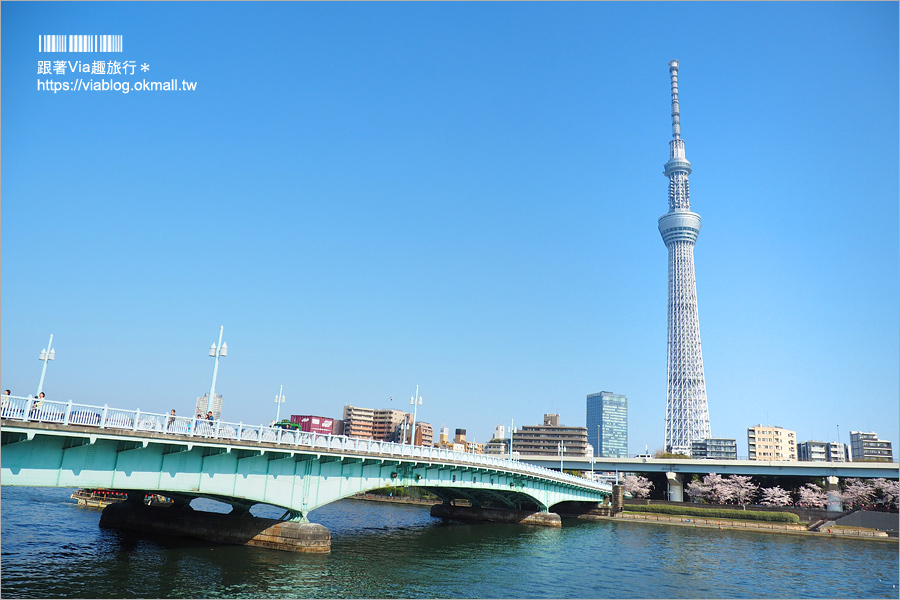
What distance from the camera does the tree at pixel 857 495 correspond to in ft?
311

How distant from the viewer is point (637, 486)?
108438 millimetres

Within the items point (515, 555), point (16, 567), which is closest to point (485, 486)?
point (515, 555)

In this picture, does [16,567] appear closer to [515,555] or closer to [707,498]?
[515,555]

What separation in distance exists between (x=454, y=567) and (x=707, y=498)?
7599 centimetres

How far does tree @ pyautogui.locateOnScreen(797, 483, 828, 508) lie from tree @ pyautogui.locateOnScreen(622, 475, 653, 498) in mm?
23774

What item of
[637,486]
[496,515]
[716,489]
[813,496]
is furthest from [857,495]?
[496,515]

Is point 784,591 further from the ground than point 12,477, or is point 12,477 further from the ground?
point 12,477

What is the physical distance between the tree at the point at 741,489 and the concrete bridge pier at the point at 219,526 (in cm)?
7993

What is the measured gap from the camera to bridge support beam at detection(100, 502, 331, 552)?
4175 centimetres

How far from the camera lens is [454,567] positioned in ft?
138

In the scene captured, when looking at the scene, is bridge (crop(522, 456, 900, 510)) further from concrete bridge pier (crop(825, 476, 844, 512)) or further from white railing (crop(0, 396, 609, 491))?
white railing (crop(0, 396, 609, 491))

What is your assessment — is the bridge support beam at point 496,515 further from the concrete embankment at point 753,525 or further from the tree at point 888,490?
the tree at point 888,490

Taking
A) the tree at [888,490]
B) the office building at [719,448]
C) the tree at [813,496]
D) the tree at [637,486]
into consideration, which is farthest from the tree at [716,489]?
the office building at [719,448]

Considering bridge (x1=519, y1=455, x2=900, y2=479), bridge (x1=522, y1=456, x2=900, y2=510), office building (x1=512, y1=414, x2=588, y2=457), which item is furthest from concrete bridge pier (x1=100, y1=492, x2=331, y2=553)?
office building (x1=512, y1=414, x2=588, y2=457)
